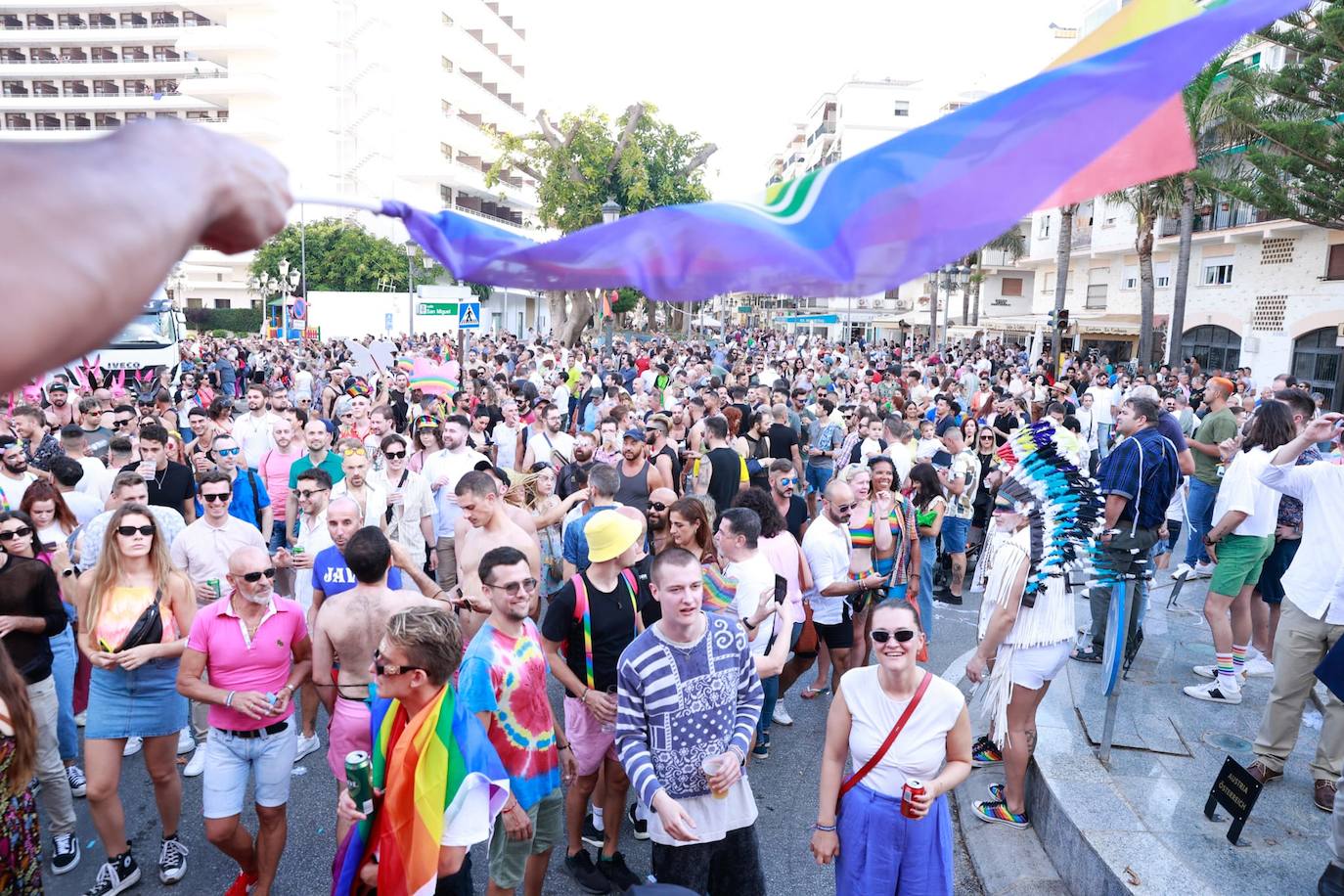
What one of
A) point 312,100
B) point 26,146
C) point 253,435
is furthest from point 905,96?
point 26,146

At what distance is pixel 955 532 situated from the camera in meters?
8.92

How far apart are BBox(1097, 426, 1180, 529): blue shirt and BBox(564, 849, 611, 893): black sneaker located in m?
4.37

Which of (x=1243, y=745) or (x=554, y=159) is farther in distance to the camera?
(x=554, y=159)

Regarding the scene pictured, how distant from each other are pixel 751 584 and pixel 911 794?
77.5 inches

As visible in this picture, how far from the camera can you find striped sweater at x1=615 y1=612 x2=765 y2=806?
3.54 m

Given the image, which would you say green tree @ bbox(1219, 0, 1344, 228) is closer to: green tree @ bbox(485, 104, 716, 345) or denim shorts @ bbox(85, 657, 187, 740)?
green tree @ bbox(485, 104, 716, 345)

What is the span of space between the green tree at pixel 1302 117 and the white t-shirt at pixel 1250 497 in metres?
14.3

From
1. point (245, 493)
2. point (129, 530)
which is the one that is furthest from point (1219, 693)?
point (245, 493)

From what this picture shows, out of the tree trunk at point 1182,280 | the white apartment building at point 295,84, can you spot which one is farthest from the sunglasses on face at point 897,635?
the white apartment building at point 295,84

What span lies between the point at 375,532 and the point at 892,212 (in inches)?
123

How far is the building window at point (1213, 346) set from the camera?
112ft

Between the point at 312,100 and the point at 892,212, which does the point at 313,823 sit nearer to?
the point at 892,212

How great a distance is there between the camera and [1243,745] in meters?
5.43

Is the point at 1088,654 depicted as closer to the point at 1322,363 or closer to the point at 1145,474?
the point at 1145,474
